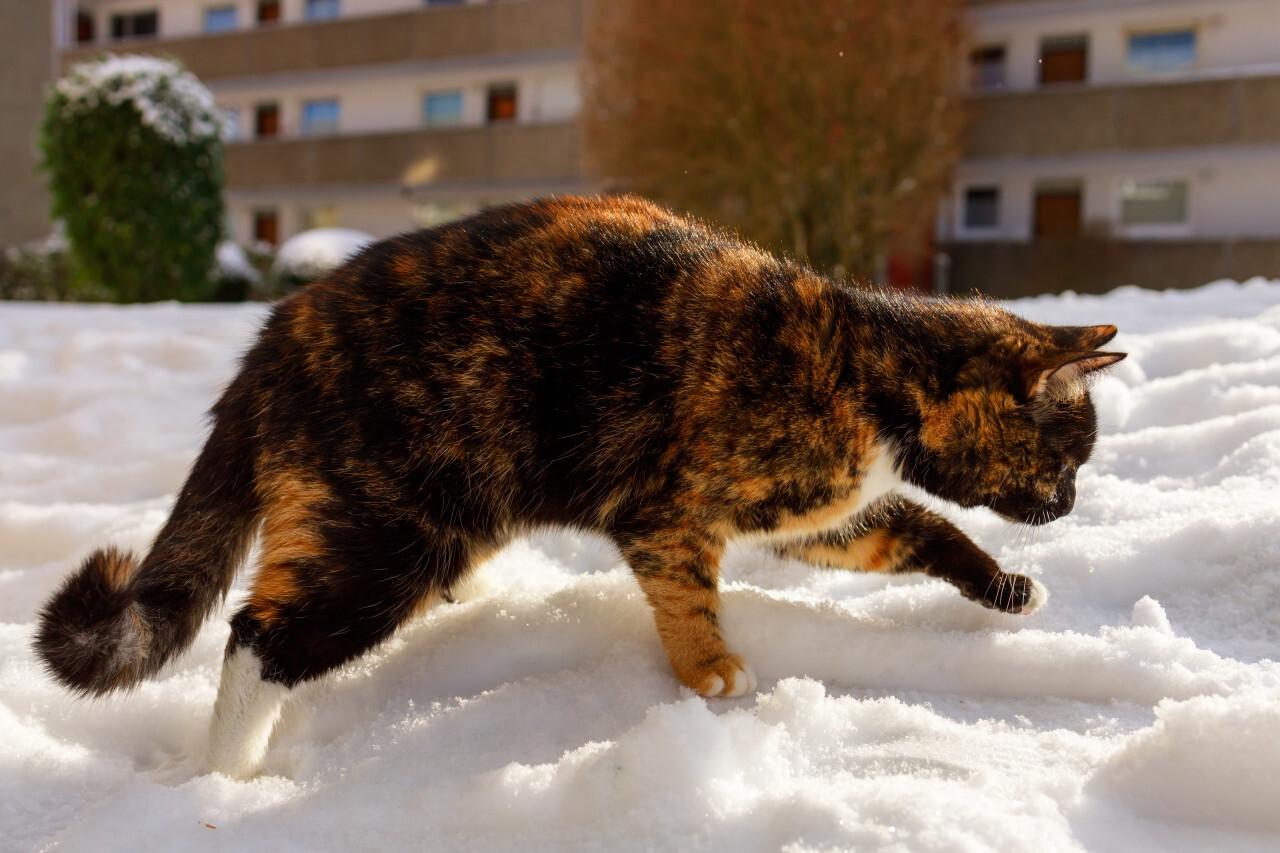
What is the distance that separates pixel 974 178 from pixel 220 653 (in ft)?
57.8

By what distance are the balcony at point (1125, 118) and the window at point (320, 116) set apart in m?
14.0

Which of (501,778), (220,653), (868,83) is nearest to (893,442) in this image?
(501,778)

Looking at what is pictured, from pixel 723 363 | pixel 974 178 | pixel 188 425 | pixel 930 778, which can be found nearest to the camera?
pixel 930 778

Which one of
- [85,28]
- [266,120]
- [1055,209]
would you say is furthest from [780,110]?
[85,28]

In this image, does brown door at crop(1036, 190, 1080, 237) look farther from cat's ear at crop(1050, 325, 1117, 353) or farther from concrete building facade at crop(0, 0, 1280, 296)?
cat's ear at crop(1050, 325, 1117, 353)

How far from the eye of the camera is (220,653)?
2408 millimetres

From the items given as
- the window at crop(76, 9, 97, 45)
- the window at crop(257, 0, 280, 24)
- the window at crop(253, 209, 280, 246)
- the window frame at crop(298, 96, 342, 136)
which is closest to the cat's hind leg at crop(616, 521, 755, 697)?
the window frame at crop(298, 96, 342, 136)

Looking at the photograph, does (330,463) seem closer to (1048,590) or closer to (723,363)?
(723,363)

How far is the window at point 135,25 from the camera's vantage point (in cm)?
2420

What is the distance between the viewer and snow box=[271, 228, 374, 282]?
15.2m

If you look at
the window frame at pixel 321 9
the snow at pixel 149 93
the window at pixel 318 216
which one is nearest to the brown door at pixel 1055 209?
the snow at pixel 149 93

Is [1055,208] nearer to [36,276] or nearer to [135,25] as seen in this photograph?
[36,276]

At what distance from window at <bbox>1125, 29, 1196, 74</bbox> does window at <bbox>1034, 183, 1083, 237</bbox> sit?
2.21 metres

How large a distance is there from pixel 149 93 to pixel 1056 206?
48.8 ft
